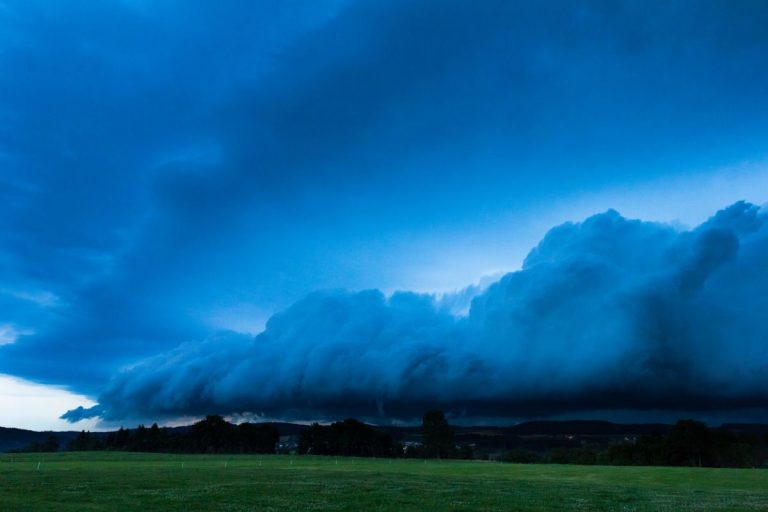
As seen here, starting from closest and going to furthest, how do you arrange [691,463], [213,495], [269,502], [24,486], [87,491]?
1. [269,502]
2. [213,495]
3. [87,491]
4. [24,486]
5. [691,463]

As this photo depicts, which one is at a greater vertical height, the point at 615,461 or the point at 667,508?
the point at 667,508

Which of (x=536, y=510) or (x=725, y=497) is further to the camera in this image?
(x=725, y=497)

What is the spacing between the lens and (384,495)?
43719 millimetres

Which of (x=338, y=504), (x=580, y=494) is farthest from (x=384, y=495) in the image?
(x=580, y=494)

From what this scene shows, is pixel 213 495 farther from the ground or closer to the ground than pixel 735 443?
farther from the ground

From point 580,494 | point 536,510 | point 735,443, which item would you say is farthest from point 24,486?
point 735,443

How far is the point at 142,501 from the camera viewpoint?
38.2 m

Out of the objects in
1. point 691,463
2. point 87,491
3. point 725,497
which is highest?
point 87,491

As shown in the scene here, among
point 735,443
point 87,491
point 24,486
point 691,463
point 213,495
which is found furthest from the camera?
point 735,443

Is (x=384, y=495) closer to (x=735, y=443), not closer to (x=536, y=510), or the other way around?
(x=536, y=510)

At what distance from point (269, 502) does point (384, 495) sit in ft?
32.2

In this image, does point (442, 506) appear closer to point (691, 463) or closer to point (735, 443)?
point (691, 463)

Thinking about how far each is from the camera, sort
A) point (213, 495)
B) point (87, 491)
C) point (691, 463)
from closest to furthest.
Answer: point (213, 495) → point (87, 491) → point (691, 463)

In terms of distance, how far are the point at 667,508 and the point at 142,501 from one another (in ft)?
113
